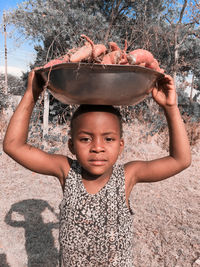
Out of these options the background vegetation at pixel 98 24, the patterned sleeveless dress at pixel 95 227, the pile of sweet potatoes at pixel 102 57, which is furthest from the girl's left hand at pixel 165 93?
the background vegetation at pixel 98 24

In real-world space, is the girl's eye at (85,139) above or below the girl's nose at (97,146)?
above

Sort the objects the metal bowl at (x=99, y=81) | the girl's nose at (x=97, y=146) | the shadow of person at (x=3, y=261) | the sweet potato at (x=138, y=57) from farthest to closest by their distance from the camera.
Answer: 1. the shadow of person at (x=3, y=261)
2. the girl's nose at (x=97, y=146)
3. the sweet potato at (x=138, y=57)
4. the metal bowl at (x=99, y=81)

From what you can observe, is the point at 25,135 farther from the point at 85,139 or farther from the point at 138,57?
the point at 138,57

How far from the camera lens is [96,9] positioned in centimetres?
766

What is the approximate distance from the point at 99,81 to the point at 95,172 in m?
0.45

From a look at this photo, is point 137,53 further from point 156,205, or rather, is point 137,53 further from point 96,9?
point 96,9

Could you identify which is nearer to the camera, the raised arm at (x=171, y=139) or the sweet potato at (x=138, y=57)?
the sweet potato at (x=138, y=57)

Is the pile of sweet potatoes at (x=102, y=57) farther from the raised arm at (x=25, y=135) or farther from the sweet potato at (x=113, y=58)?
the raised arm at (x=25, y=135)

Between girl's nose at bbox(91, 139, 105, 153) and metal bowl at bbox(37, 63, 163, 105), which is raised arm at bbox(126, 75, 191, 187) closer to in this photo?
metal bowl at bbox(37, 63, 163, 105)

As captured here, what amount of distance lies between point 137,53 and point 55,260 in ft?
6.68

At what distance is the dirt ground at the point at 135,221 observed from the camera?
2314mm

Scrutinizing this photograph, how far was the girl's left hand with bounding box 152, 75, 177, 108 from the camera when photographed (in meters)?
1.21

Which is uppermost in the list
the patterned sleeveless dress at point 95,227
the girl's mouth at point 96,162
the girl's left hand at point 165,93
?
the girl's left hand at point 165,93

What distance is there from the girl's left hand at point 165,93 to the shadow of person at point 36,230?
1.82 metres
